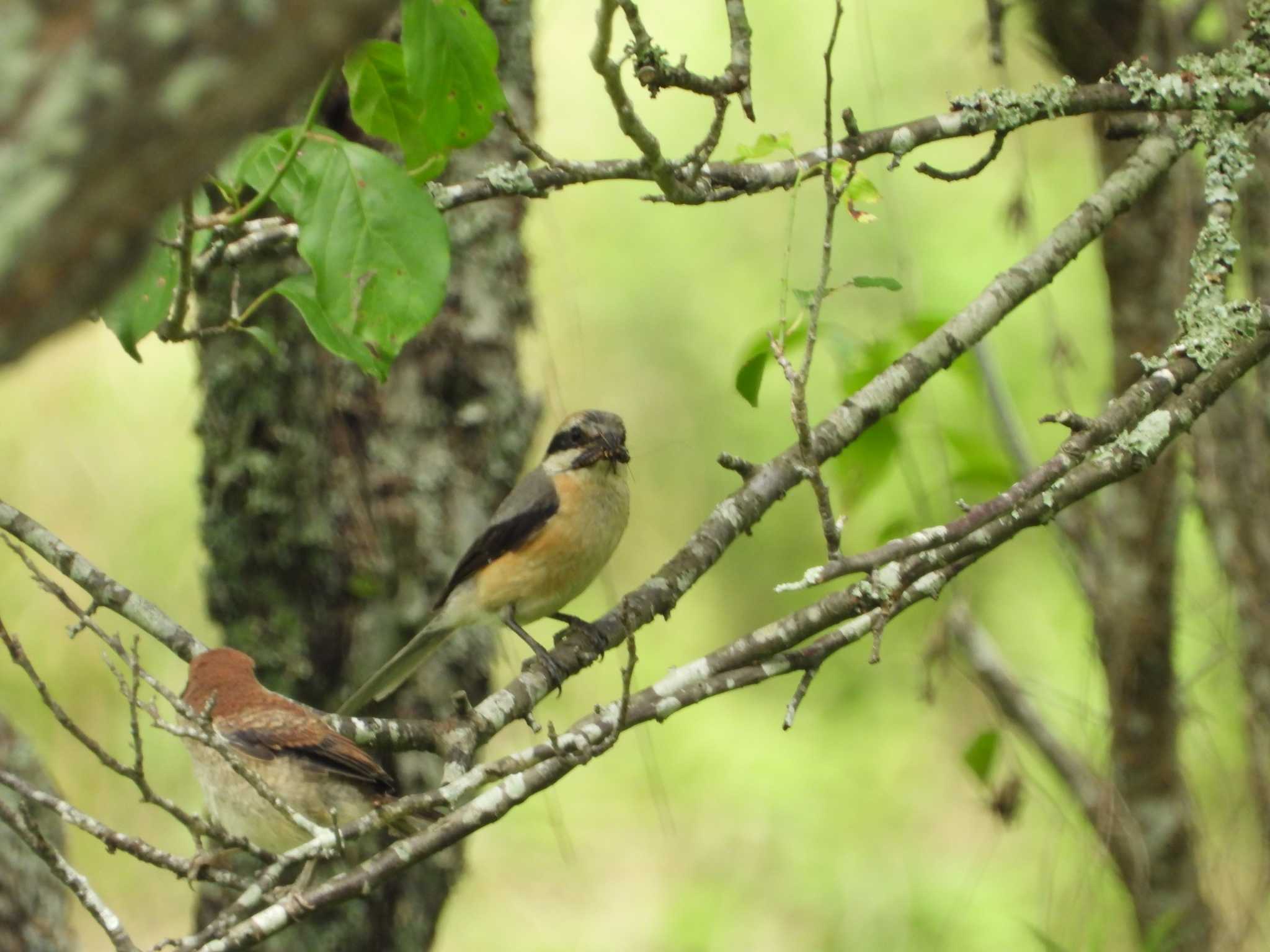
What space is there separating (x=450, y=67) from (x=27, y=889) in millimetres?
3009

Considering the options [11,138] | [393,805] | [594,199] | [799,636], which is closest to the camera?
[11,138]

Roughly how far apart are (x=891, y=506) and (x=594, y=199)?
325 centimetres

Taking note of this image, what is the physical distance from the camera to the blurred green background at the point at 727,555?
780cm

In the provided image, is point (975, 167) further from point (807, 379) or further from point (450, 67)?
point (450, 67)

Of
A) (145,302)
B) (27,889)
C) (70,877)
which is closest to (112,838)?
→ (70,877)

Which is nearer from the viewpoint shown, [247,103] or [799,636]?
[247,103]

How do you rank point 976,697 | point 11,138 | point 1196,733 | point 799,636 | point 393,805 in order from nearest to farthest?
point 11,138, point 393,805, point 799,636, point 1196,733, point 976,697

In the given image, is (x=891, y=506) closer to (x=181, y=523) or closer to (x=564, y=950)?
(x=564, y=950)

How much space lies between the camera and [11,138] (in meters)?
1.05

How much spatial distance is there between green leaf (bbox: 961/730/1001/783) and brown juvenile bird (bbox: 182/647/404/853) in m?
1.81

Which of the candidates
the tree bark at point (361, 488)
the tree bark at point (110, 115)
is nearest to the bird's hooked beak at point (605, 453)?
the tree bark at point (361, 488)

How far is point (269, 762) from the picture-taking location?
13.6ft

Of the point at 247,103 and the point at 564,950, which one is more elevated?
the point at 247,103

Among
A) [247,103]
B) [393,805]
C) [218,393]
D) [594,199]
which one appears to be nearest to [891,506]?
[594,199]
